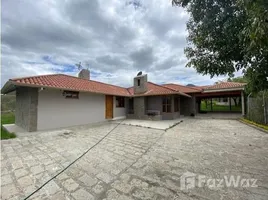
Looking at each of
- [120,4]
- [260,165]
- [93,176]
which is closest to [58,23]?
[120,4]

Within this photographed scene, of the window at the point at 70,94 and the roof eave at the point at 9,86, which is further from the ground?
the roof eave at the point at 9,86

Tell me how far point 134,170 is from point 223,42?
11.8 ft

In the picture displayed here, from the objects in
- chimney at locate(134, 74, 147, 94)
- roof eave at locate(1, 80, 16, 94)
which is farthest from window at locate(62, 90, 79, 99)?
chimney at locate(134, 74, 147, 94)

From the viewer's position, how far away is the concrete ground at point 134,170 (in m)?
2.45

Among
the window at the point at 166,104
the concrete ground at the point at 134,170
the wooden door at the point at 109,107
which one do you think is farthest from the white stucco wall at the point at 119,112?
the concrete ground at the point at 134,170

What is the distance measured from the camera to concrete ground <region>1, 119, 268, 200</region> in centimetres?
245

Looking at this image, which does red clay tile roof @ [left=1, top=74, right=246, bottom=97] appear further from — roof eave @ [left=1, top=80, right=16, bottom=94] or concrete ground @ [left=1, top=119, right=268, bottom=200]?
concrete ground @ [left=1, top=119, right=268, bottom=200]

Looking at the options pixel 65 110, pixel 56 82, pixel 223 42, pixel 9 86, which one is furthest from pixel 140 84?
pixel 223 42

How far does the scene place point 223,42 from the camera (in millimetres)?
3094

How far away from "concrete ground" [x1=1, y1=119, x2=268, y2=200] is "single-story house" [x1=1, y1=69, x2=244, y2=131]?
3256 mm

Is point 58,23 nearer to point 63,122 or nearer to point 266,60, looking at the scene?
point 63,122

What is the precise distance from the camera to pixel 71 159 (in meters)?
4.06

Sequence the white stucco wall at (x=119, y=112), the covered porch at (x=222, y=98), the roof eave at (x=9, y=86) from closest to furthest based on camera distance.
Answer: the roof eave at (x=9, y=86), the white stucco wall at (x=119, y=112), the covered porch at (x=222, y=98)

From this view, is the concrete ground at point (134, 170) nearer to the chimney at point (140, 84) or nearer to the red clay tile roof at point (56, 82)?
the red clay tile roof at point (56, 82)
